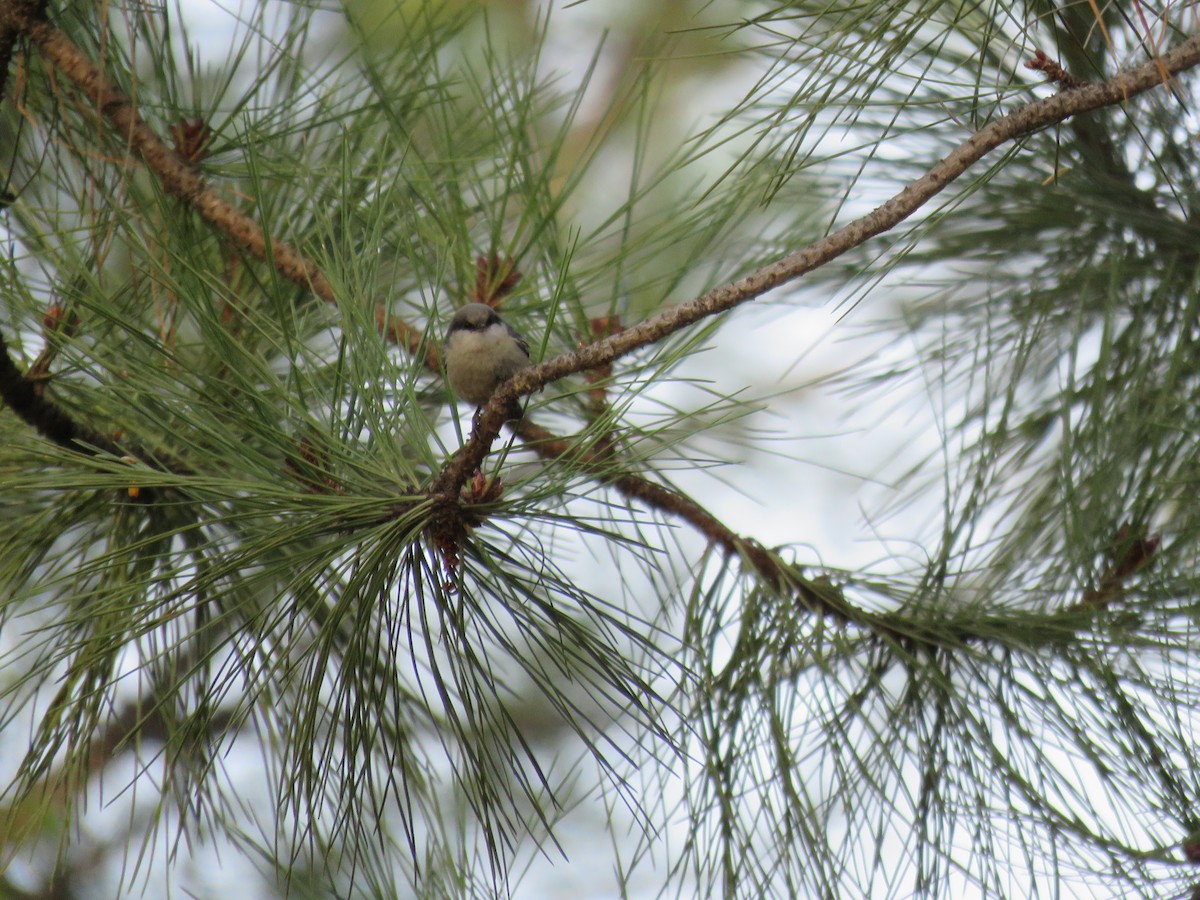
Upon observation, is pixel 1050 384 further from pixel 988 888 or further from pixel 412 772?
pixel 412 772

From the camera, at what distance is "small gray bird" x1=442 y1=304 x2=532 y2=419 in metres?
1.31

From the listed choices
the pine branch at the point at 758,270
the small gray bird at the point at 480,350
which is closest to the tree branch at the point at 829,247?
the pine branch at the point at 758,270

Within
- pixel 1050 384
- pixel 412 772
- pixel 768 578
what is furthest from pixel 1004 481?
pixel 412 772

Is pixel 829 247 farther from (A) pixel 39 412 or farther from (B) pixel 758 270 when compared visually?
(A) pixel 39 412

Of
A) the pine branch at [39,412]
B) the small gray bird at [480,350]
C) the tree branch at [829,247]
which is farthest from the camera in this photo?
the small gray bird at [480,350]

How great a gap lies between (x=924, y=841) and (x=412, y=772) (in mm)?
513

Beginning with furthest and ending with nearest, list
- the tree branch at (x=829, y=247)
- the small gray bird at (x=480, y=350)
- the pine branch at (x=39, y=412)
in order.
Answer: the small gray bird at (x=480, y=350)
the pine branch at (x=39, y=412)
the tree branch at (x=829, y=247)

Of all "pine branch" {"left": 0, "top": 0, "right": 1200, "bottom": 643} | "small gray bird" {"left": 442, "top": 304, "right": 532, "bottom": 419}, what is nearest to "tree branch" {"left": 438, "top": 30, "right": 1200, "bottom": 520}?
"pine branch" {"left": 0, "top": 0, "right": 1200, "bottom": 643}

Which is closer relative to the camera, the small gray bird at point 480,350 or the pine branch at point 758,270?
the pine branch at point 758,270

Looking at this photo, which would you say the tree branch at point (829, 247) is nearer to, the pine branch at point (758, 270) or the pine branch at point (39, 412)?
the pine branch at point (758, 270)

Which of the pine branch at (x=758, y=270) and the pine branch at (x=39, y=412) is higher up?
the pine branch at (x=758, y=270)

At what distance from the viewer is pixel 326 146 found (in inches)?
59.7

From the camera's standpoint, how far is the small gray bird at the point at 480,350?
4.29 feet

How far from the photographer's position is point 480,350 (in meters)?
1.34
